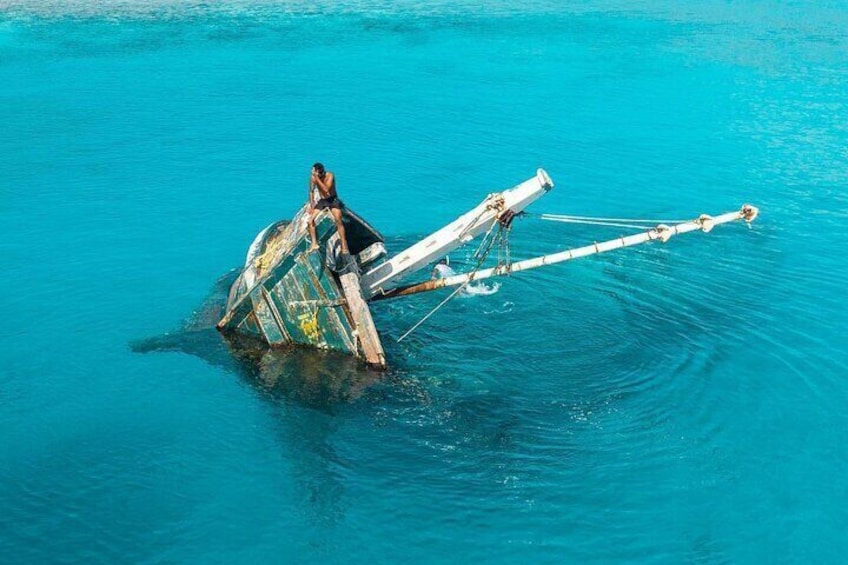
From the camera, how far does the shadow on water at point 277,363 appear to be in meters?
19.8

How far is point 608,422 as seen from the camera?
18844 millimetres

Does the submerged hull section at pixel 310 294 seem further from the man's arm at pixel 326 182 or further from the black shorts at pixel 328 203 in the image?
the man's arm at pixel 326 182

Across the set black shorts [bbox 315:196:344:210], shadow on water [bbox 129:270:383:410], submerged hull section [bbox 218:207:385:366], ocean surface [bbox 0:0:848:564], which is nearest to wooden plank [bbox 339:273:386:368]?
submerged hull section [bbox 218:207:385:366]

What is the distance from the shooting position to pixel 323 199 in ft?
65.3

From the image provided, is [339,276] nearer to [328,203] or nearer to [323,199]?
[328,203]

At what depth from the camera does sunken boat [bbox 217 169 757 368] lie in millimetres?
19234

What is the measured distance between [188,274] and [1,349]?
5.71 m

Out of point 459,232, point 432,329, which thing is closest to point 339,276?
point 459,232

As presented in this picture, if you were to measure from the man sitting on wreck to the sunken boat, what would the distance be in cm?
15

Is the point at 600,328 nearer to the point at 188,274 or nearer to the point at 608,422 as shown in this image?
the point at 608,422

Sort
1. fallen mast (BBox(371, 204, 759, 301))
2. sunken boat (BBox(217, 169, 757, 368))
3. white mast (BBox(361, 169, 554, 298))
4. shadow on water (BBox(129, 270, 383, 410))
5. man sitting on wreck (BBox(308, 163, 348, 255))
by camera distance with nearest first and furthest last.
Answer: fallen mast (BBox(371, 204, 759, 301)) < white mast (BBox(361, 169, 554, 298)) < sunken boat (BBox(217, 169, 757, 368)) < man sitting on wreck (BBox(308, 163, 348, 255)) < shadow on water (BBox(129, 270, 383, 410))

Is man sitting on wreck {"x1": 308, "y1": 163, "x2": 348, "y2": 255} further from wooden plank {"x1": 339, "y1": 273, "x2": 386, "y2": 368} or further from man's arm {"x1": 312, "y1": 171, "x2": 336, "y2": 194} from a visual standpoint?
wooden plank {"x1": 339, "y1": 273, "x2": 386, "y2": 368}

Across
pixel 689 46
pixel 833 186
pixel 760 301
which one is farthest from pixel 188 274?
pixel 689 46

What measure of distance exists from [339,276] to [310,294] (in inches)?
32.0
